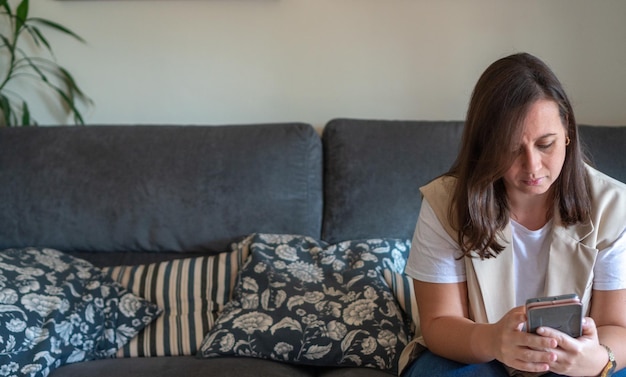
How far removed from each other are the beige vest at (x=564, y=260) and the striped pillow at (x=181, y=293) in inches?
33.0

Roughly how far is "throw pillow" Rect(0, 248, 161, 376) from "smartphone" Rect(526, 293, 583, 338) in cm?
118

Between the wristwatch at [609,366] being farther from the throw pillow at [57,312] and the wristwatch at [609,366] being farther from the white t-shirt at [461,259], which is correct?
the throw pillow at [57,312]

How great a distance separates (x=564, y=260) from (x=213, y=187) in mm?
1106

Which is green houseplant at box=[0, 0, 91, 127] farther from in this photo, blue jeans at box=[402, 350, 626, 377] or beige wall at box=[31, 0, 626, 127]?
blue jeans at box=[402, 350, 626, 377]

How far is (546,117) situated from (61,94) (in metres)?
1.82

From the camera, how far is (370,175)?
2.19m

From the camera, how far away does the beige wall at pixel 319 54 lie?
2449mm

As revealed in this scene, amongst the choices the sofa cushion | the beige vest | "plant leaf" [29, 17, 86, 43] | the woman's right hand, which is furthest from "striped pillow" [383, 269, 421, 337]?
"plant leaf" [29, 17, 86, 43]

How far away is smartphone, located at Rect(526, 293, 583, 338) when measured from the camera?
1230 millimetres

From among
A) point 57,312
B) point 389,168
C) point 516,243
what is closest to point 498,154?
point 516,243

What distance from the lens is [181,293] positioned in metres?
2.15

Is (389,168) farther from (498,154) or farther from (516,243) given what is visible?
(498,154)

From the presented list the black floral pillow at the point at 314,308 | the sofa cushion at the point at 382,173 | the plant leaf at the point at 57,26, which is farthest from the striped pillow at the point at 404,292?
the plant leaf at the point at 57,26

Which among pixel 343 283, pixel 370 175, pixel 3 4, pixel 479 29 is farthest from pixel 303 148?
pixel 3 4
